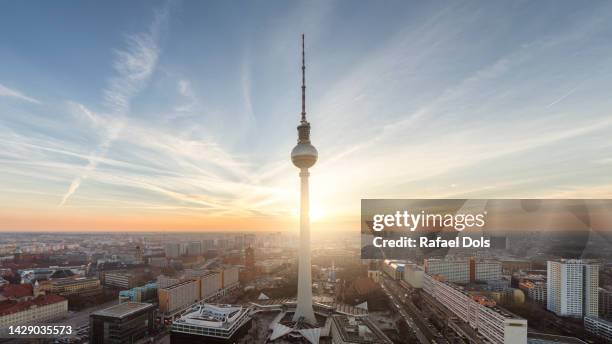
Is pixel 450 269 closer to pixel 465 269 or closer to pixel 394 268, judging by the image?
pixel 465 269

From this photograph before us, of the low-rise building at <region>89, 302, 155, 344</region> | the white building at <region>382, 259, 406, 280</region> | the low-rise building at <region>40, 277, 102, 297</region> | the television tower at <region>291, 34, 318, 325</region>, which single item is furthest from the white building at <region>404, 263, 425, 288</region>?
the low-rise building at <region>40, 277, 102, 297</region>

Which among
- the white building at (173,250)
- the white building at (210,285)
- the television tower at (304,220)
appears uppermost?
the television tower at (304,220)

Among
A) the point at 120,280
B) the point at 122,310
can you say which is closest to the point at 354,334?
the point at 122,310

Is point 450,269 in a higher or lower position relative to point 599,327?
lower

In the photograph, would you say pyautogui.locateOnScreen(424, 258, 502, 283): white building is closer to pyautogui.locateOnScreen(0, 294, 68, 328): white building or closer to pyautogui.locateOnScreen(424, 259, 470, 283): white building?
pyautogui.locateOnScreen(424, 259, 470, 283): white building

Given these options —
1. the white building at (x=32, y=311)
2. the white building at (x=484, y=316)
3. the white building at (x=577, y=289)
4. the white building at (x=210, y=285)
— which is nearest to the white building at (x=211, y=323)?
the white building at (x=210, y=285)

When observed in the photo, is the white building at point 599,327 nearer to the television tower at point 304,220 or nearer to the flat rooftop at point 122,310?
the television tower at point 304,220
